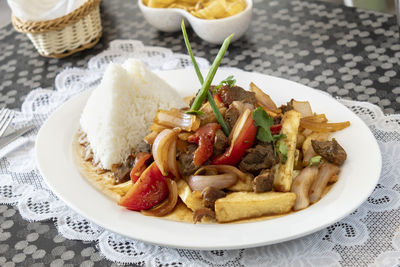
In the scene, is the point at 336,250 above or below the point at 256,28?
above

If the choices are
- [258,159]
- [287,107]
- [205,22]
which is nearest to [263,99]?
[287,107]

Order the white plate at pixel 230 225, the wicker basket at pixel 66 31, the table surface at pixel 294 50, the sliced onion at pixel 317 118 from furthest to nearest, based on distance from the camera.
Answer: the wicker basket at pixel 66 31
the table surface at pixel 294 50
the sliced onion at pixel 317 118
the white plate at pixel 230 225

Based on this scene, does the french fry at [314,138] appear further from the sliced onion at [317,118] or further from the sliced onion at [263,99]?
the sliced onion at [263,99]

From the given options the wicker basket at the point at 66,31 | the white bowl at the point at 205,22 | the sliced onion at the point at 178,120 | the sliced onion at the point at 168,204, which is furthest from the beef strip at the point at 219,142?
the wicker basket at the point at 66,31

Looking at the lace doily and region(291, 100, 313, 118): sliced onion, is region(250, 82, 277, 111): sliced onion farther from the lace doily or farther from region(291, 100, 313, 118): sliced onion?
the lace doily

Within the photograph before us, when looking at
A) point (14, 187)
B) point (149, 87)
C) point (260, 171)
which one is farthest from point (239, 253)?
point (14, 187)

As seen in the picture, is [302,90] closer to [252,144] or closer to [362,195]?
[252,144]

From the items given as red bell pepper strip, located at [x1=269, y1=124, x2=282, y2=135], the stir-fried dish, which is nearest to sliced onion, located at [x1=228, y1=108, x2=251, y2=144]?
the stir-fried dish

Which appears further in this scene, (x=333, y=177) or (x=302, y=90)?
(x=302, y=90)
